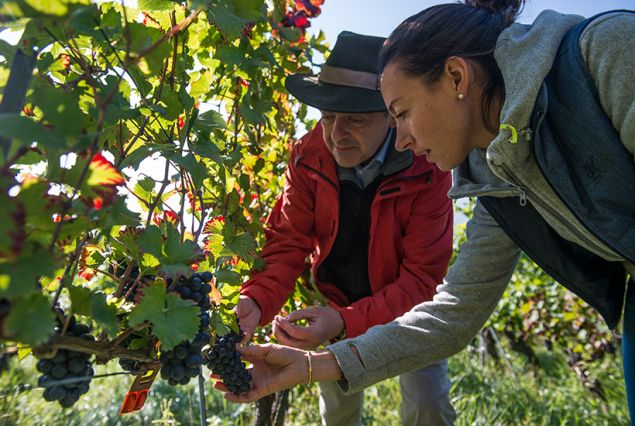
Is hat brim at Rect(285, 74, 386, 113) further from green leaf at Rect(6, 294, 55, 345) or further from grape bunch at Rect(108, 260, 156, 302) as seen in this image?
green leaf at Rect(6, 294, 55, 345)

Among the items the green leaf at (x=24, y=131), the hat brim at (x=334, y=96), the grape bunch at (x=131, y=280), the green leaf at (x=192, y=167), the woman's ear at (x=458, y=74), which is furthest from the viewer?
the hat brim at (x=334, y=96)

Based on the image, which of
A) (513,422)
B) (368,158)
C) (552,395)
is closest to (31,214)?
(368,158)

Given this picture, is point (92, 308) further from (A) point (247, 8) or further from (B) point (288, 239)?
(B) point (288, 239)

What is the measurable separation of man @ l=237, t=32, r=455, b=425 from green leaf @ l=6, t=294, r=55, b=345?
1.42m

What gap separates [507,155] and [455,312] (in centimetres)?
68

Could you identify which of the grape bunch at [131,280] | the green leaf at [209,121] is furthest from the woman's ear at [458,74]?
the grape bunch at [131,280]

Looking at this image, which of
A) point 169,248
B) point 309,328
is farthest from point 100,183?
point 309,328

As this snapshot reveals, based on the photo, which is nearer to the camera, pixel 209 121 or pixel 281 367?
pixel 209 121

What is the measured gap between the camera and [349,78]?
91.6 inches

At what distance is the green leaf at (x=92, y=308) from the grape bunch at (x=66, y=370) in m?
0.11

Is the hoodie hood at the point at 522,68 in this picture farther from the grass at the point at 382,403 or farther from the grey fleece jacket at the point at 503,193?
the grass at the point at 382,403

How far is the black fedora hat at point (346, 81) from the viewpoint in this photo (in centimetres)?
224

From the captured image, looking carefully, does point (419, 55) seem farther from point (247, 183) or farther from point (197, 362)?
point (197, 362)

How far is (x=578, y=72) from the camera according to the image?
1354 millimetres
